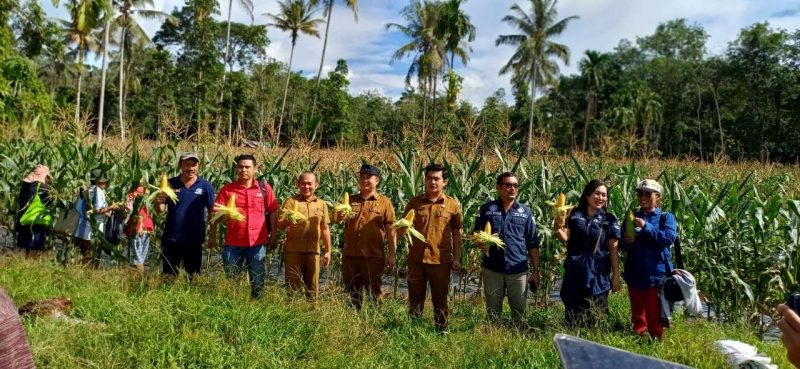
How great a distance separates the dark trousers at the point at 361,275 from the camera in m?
5.16

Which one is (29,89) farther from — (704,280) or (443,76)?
(443,76)

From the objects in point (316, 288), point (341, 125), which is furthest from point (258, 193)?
point (341, 125)

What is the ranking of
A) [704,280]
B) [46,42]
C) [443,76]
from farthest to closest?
[443,76]
[46,42]
[704,280]

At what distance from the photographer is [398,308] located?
512 centimetres

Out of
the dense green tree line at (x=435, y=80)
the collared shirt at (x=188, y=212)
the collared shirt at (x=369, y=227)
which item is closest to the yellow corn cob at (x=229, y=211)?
the collared shirt at (x=188, y=212)

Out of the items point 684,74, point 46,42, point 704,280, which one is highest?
point 684,74

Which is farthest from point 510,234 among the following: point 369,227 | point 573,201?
point 573,201

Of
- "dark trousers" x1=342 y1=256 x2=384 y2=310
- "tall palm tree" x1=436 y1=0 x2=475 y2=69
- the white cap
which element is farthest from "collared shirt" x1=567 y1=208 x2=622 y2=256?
"tall palm tree" x1=436 y1=0 x2=475 y2=69

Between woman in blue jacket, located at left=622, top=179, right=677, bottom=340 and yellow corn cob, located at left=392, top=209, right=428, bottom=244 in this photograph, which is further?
yellow corn cob, located at left=392, top=209, right=428, bottom=244

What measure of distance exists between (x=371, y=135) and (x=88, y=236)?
3.90 metres

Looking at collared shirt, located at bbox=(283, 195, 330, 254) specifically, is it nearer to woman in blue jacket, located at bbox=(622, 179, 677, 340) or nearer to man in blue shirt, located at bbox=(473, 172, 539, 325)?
man in blue shirt, located at bbox=(473, 172, 539, 325)

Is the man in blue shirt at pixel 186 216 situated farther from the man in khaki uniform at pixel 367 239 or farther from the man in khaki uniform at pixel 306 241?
the man in khaki uniform at pixel 367 239

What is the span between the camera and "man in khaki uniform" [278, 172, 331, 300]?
5152 mm

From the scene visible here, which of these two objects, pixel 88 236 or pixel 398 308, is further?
pixel 88 236
